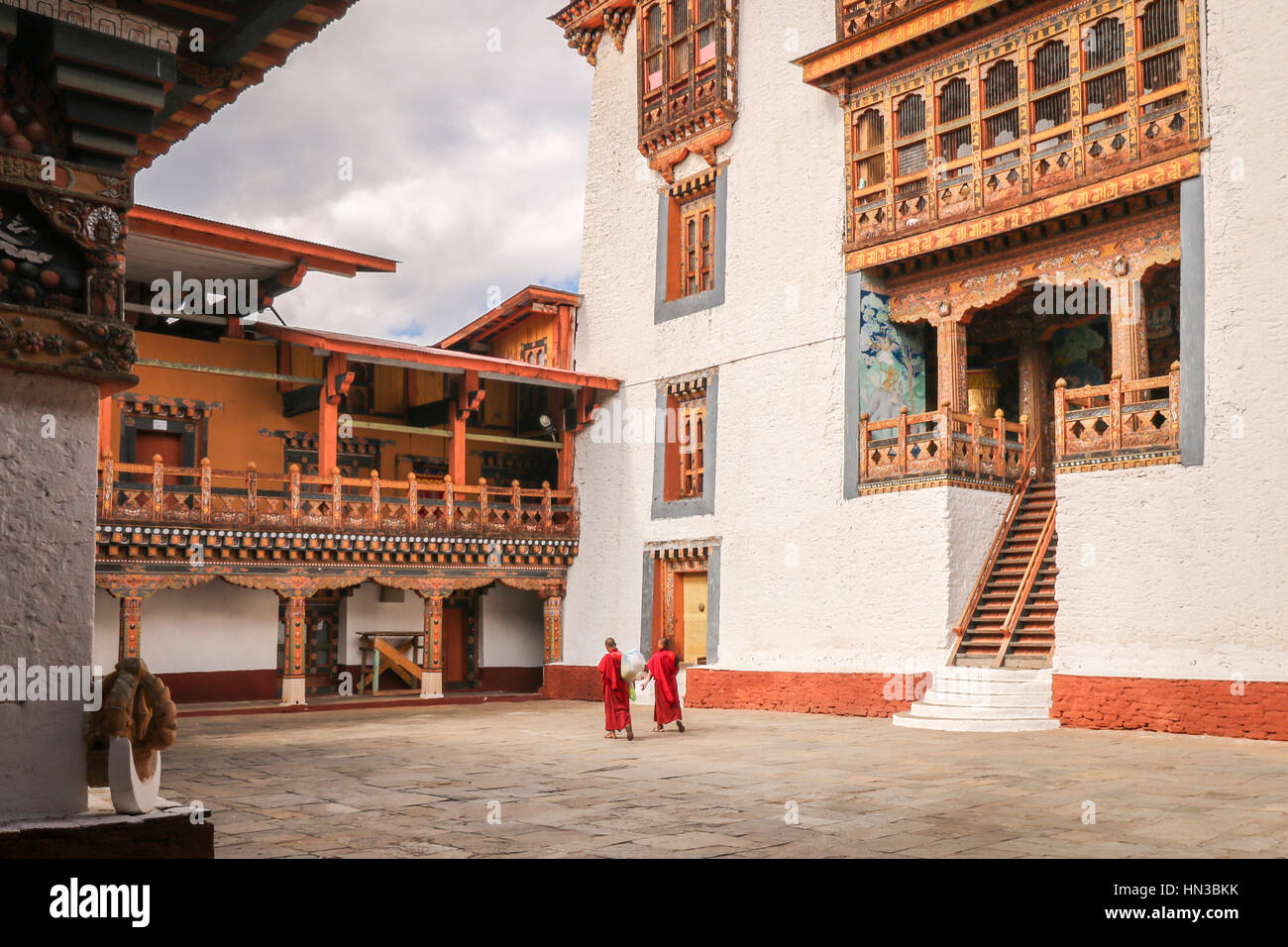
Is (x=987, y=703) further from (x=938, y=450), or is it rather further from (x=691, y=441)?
(x=691, y=441)

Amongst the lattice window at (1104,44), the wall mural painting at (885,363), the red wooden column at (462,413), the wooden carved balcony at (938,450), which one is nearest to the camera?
the lattice window at (1104,44)

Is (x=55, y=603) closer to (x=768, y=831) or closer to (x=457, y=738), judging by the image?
(x=768, y=831)

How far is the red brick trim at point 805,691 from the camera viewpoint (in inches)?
604

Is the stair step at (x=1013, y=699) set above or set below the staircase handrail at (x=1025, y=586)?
below

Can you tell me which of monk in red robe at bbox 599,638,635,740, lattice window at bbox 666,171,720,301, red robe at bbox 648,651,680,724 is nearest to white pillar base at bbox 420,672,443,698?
red robe at bbox 648,651,680,724

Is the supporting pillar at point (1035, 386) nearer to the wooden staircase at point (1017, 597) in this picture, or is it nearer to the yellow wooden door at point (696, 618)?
the wooden staircase at point (1017, 597)

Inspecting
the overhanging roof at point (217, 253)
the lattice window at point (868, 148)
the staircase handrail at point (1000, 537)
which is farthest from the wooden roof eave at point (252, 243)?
the staircase handrail at point (1000, 537)

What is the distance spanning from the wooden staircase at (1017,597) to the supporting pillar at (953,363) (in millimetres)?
1525

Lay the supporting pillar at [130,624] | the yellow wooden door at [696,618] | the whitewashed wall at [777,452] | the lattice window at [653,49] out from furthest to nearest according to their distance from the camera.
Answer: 1. the lattice window at [653,49]
2. the yellow wooden door at [696,618]
3. the supporting pillar at [130,624]
4. the whitewashed wall at [777,452]

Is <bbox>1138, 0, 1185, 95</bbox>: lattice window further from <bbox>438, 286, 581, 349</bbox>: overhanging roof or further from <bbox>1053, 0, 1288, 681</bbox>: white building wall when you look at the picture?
<bbox>438, 286, 581, 349</bbox>: overhanging roof

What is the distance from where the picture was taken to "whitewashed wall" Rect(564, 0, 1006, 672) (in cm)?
1579

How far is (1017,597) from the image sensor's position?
1478 centimetres

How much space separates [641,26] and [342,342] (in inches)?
309

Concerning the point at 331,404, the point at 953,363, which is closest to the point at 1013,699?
the point at 953,363
